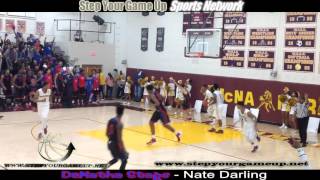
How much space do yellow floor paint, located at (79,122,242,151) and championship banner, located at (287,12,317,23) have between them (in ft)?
17.4

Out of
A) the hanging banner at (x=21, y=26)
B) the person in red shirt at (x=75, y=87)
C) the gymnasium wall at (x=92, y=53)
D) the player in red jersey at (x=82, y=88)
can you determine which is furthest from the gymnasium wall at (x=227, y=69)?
the hanging banner at (x=21, y=26)

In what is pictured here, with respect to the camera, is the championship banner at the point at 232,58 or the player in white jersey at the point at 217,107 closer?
the player in white jersey at the point at 217,107

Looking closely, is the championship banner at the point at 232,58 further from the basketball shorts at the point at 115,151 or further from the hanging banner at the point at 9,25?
the basketball shorts at the point at 115,151

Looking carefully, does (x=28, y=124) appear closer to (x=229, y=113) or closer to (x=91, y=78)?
(x=91, y=78)

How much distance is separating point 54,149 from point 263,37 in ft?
35.0

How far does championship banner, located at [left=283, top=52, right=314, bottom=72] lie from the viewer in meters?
17.5

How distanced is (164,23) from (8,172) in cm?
1587

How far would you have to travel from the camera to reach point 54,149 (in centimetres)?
1259

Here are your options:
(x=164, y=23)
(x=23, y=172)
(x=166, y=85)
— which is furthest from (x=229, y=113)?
(x=23, y=172)

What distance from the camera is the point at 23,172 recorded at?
883 cm

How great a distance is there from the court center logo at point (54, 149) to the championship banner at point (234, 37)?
9415 millimetres

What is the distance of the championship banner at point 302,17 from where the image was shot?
17.3 meters

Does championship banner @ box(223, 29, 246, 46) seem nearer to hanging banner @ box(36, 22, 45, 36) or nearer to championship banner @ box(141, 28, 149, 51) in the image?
championship banner @ box(141, 28, 149, 51)

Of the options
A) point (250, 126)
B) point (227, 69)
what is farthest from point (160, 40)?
point (250, 126)
